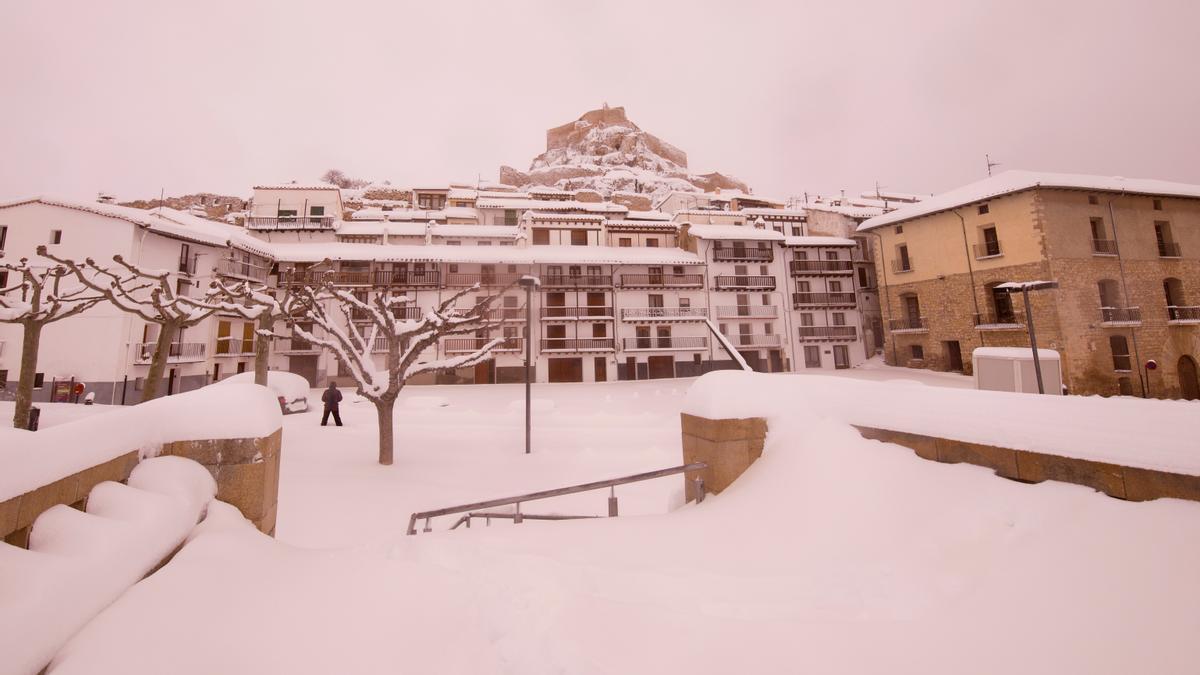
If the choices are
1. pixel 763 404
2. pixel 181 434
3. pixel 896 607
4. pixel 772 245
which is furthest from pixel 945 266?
pixel 181 434

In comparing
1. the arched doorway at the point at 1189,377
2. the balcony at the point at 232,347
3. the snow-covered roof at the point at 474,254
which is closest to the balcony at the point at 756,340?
the snow-covered roof at the point at 474,254

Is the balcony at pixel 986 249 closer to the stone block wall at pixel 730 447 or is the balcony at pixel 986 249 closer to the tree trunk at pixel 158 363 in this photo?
the stone block wall at pixel 730 447

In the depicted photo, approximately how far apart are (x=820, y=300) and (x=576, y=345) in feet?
66.8

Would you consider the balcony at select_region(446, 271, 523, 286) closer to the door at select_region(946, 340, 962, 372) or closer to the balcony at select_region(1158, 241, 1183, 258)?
the door at select_region(946, 340, 962, 372)

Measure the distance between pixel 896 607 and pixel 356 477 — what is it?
35.7 feet

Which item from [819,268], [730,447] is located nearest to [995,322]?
[819,268]

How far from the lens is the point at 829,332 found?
117ft

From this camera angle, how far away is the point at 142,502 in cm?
293

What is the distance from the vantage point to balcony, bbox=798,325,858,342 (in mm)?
35375

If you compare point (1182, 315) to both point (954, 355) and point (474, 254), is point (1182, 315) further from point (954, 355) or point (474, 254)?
point (474, 254)

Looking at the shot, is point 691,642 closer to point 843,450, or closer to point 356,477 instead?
point 843,450

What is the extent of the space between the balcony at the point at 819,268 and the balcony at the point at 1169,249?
53.6 feet

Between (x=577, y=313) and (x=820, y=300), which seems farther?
(x=820, y=300)

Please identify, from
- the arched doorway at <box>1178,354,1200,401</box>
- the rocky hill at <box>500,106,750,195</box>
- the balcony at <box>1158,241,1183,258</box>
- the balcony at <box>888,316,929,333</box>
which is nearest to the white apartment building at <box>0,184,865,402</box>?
the balcony at <box>888,316,929,333</box>
